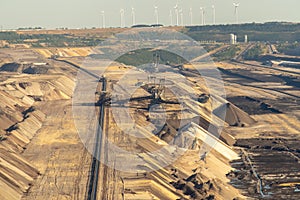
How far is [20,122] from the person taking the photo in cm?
6378

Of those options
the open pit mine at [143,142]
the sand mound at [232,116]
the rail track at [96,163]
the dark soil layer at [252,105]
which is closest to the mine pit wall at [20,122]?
the open pit mine at [143,142]

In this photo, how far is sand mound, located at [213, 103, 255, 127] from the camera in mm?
71500

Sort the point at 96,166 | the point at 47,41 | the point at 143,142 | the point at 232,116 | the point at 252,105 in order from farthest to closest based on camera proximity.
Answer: the point at 47,41, the point at 252,105, the point at 232,116, the point at 143,142, the point at 96,166

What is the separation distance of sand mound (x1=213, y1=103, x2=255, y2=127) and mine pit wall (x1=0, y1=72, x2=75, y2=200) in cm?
2580

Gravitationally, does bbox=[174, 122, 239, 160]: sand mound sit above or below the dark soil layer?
above

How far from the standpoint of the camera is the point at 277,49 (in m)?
190

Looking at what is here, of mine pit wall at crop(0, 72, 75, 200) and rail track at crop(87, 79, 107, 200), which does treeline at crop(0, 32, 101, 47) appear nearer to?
mine pit wall at crop(0, 72, 75, 200)

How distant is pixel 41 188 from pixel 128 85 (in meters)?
56.2

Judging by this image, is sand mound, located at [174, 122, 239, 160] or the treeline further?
the treeline

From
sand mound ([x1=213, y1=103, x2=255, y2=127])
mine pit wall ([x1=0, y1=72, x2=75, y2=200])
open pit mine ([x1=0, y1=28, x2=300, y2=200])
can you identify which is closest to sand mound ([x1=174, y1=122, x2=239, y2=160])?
open pit mine ([x1=0, y1=28, x2=300, y2=200])

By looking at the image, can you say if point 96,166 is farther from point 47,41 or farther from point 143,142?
point 47,41

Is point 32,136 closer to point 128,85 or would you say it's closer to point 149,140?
point 149,140

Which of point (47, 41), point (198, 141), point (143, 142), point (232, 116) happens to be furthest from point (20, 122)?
point (47, 41)

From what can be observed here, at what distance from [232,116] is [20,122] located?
30.1m
